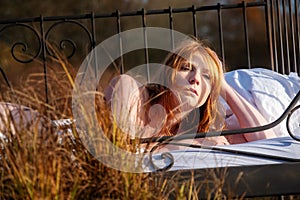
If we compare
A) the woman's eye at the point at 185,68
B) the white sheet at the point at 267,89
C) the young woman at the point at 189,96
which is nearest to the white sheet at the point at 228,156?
the young woman at the point at 189,96

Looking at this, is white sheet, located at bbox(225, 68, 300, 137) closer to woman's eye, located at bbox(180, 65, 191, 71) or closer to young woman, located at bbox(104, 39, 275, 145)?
young woman, located at bbox(104, 39, 275, 145)

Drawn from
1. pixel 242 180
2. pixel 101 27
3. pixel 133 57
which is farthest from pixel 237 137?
pixel 101 27

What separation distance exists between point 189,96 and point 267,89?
0.67 meters

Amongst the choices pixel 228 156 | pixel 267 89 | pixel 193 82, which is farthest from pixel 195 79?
pixel 267 89

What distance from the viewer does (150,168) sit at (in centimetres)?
226

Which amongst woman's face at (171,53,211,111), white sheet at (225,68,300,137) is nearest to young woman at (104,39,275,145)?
woman's face at (171,53,211,111)

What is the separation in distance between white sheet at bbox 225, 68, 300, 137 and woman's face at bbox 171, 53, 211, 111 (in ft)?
1.40

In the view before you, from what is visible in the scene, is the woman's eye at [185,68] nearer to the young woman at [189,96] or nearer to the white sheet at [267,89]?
the young woman at [189,96]

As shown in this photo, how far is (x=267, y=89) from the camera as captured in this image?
3.29 m

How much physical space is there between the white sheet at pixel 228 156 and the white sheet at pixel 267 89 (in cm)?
52

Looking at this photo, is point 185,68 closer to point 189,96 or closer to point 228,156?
point 189,96

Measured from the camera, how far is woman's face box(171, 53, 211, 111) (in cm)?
272

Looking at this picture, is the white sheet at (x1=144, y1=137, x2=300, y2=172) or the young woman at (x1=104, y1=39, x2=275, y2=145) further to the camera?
the young woman at (x1=104, y1=39, x2=275, y2=145)

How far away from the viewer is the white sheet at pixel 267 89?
3.17m
